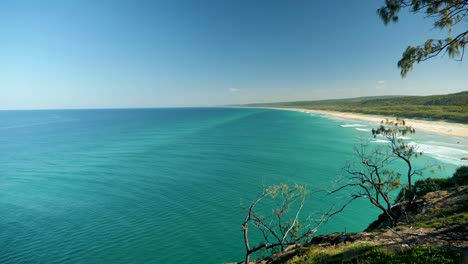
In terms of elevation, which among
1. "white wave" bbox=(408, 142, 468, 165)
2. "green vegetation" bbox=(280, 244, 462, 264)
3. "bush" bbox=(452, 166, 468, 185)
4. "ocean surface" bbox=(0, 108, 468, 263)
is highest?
"green vegetation" bbox=(280, 244, 462, 264)

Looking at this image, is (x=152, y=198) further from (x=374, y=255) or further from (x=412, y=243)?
(x=412, y=243)

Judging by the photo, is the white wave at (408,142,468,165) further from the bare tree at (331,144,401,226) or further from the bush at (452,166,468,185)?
the bare tree at (331,144,401,226)

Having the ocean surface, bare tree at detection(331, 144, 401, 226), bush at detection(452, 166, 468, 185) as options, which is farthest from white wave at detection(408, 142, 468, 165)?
bare tree at detection(331, 144, 401, 226)

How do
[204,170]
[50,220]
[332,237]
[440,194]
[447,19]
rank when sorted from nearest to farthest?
1. [447,19]
2. [332,237]
3. [440,194]
4. [50,220]
5. [204,170]

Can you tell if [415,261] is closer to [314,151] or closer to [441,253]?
[441,253]

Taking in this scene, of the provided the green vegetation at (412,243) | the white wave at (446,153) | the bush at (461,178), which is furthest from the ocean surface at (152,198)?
the green vegetation at (412,243)

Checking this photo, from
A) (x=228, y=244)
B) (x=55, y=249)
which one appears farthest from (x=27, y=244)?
(x=228, y=244)

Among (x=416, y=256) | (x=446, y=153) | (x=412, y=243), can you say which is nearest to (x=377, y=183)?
(x=412, y=243)

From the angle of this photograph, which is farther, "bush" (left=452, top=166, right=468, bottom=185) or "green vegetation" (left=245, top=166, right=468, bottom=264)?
"bush" (left=452, top=166, right=468, bottom=185)
